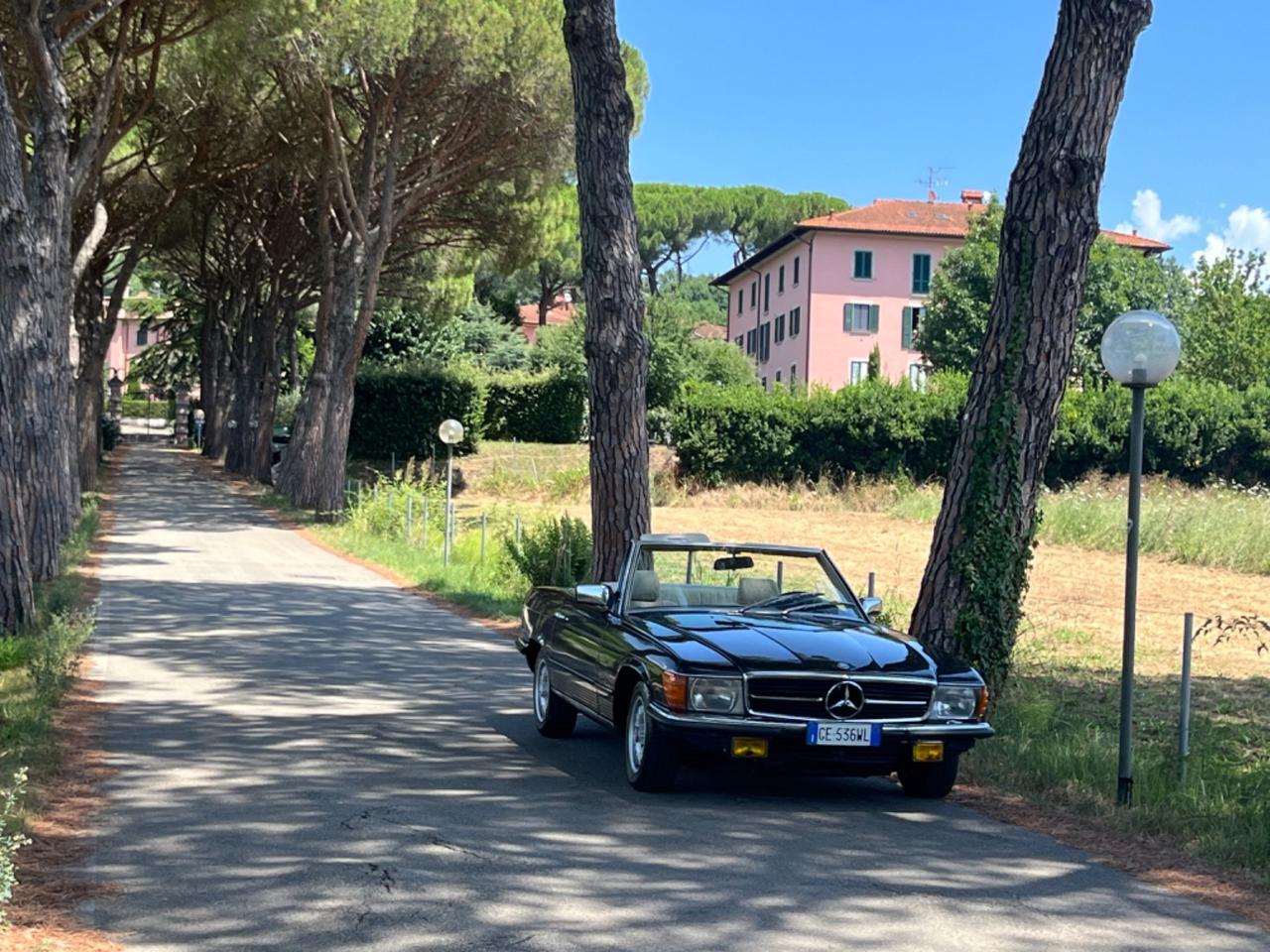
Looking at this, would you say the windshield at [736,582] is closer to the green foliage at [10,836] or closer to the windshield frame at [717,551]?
the windshield frame at [717,551]

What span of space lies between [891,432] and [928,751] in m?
39.5

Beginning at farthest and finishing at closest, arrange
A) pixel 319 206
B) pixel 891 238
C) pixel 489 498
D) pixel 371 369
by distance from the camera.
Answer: pixel 891 238 → pixel 371 369 → pixel 489 498 → pixel 319 206

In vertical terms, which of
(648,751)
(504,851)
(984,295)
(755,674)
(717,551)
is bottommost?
(504,851)

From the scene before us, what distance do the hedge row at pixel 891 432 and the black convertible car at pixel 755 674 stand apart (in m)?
36.7

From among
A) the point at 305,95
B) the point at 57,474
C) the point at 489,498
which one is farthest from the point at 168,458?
the point at 57,474

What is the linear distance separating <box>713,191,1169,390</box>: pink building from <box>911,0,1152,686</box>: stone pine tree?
5778 centimetres

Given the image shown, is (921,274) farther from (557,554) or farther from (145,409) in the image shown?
(145,409)

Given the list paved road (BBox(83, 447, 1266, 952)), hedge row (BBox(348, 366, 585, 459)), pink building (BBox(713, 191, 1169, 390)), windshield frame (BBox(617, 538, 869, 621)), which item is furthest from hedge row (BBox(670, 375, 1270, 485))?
windshield frame (BBox(617, 538, 869, 621))

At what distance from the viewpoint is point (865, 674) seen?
8.34 metres

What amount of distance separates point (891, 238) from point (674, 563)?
64.4 m

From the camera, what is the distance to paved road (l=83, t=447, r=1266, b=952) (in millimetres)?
6008

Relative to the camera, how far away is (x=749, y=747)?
8.16 m

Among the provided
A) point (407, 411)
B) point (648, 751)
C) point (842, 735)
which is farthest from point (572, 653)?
point (407, 411)

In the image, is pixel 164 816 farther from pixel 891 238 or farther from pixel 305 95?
pixel 891 238
